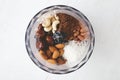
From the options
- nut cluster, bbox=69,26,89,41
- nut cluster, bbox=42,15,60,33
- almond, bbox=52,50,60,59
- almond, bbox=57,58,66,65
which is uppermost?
nut cluster, bbox=42,15,60,33

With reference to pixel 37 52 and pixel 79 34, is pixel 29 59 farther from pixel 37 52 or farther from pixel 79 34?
pixel 79 34

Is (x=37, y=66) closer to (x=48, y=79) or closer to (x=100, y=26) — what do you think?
(x=48, y=79)

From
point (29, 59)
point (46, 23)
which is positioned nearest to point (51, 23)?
point (46, 23)

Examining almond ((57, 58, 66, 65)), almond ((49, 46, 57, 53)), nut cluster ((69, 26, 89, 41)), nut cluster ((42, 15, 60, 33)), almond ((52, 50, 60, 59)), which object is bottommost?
almond ((57, 58, 66, 65))

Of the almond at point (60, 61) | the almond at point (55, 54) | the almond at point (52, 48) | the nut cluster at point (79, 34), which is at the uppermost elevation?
the nut cluster at point (79, 34)

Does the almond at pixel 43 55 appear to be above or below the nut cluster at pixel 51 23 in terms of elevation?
below

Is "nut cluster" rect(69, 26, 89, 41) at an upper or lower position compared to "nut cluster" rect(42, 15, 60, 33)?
lower
